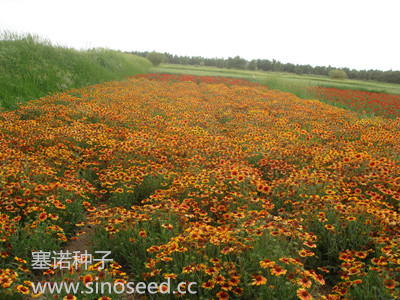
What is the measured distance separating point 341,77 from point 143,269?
5334cm

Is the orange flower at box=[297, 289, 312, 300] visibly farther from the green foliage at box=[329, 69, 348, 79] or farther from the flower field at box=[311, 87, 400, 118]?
the green foliage at box=[329, 69, 348, 79]

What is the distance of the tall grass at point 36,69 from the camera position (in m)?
10.6

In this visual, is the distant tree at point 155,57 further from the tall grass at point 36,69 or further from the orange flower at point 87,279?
the orange flower at point 87,279

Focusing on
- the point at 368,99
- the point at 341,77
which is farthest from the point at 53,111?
the point at 341,77

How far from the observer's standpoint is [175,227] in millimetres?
3867

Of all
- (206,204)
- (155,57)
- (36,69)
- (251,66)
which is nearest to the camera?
(206,204)

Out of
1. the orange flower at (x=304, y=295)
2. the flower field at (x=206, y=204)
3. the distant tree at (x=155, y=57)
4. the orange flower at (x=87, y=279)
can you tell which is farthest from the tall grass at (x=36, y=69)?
the distant tree at (x=155, y=57)

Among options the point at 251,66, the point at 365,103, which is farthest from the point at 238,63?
the point at 365,103

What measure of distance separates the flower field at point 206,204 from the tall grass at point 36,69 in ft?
4.76

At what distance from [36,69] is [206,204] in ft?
36.6

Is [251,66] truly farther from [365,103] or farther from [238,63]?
[365,103]

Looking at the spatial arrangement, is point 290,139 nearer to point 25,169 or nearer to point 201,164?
point 201,164

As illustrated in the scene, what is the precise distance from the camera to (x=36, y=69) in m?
12.4

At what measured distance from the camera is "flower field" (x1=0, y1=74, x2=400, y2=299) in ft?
9.96
